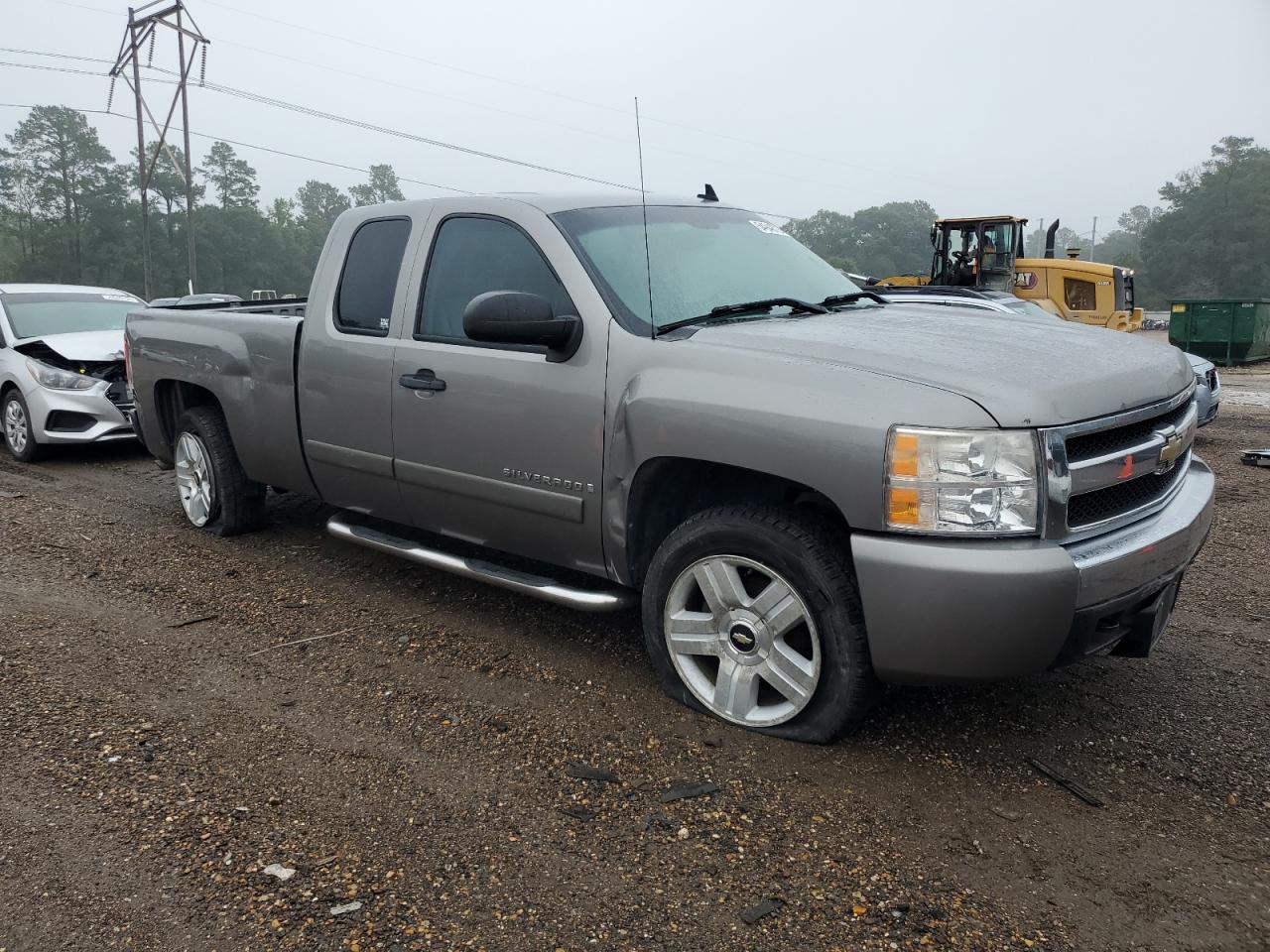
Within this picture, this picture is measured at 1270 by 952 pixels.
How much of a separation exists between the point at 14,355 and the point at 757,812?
8.42 meters

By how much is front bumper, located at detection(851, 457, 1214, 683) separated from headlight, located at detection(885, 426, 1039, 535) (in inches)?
2.4

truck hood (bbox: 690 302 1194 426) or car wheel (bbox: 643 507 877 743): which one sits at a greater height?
truck hood (bbox: 690 302 1194 426)

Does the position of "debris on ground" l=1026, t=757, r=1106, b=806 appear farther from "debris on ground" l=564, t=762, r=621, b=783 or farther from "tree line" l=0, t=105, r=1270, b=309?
"tree line" l=0, t=105, r=1270, b=309

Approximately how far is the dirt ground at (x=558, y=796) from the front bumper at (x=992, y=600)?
1.55ft

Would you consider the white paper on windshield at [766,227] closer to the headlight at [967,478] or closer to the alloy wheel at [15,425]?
the headlight at [967,478]

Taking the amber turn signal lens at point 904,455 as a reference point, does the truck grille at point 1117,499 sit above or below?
below

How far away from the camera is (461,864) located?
8.82 feet

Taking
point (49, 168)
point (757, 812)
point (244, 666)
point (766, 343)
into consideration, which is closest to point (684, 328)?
point (766, 343)

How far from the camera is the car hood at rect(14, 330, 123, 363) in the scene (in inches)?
340

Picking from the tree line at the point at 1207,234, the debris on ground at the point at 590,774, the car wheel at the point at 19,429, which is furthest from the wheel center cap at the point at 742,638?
the tree line at the point at 1207,234

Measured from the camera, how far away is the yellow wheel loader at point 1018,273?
65.7 feet

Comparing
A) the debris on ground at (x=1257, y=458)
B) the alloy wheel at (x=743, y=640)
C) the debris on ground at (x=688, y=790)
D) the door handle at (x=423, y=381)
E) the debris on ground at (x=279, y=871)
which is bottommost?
the debris on ground at (x=1257, y=458)

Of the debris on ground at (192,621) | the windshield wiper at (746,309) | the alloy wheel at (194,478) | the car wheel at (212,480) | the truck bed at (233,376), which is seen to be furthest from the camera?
the alloy wheel at (194,478)

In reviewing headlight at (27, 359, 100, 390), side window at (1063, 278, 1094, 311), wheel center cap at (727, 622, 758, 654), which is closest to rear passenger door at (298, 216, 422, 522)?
wheel center cap at (727, 622, 758, 654)
